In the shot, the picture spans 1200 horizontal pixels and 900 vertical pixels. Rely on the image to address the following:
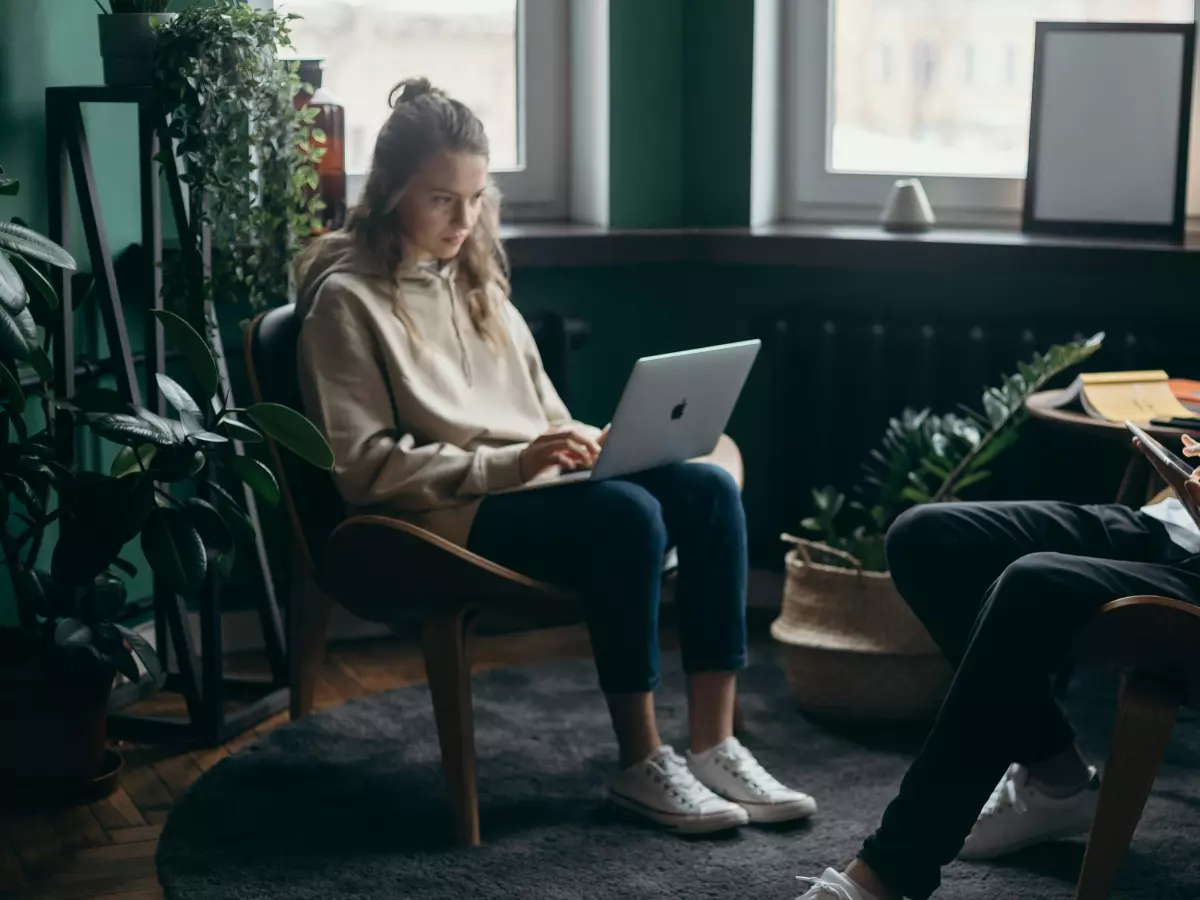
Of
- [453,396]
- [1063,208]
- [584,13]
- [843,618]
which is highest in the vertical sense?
[584,13]

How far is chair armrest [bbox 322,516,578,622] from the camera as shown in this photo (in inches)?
90.2

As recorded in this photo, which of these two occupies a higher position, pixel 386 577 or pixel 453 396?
pixel 453 396

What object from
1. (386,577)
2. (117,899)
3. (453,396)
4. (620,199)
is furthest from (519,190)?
(117,899)

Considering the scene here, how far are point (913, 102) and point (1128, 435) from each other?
1.17m

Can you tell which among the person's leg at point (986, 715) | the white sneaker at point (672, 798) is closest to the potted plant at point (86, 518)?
the white sneaker at point (672, 798)

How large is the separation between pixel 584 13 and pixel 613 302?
62 cm

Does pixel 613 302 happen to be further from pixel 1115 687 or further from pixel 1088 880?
pixel 1088 880

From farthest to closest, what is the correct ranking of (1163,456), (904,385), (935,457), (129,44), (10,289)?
1. (904,385)
2. (935,457)
3. (129,44)
4. (10,289)
5. (1163,456)

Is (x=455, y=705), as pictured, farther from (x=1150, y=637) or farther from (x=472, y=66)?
(x=472, y=66)

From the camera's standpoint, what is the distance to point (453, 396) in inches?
99.0

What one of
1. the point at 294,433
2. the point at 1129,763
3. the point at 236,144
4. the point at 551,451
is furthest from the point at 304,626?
the point at 1129,763

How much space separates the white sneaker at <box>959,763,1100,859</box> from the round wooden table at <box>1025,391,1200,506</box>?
493 millimetres

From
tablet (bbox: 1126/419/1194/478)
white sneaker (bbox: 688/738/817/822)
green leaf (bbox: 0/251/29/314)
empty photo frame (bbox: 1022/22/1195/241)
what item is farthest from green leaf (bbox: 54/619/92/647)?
empty photo frame (bbox: 1022/22/1195/241)

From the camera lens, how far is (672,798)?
2.38 meters
